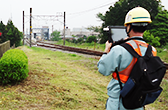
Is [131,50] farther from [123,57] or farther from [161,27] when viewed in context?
[161,27]

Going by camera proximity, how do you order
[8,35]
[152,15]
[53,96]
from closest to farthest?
1. [53,96]
2. [152,15]
3. [8,35]

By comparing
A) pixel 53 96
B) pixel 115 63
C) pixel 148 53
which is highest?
pixel 148 53

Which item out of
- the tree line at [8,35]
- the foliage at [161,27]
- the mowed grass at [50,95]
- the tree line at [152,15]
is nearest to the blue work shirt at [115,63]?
the mowed grass at [50,95]

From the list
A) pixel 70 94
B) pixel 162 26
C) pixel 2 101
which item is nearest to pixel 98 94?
pixel 70 94

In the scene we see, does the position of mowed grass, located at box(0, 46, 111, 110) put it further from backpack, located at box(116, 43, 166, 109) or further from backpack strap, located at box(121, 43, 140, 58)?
backpack strap, located at box(121, 43, 140, 58)

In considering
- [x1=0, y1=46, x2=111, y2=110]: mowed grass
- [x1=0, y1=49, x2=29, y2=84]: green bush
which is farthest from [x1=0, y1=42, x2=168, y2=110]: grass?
[x1=0, y1=49, x2=29, y2=84]: green bush

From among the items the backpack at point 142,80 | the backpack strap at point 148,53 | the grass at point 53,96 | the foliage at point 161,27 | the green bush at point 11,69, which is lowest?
the grass at point 53,96

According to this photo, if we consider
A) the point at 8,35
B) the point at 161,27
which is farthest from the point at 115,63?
the point at 8,35

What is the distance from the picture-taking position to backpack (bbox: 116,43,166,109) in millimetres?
1597

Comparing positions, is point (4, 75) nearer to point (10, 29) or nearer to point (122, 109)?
point (122, 109)

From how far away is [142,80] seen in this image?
1600 millimetres

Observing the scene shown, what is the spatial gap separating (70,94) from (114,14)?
26593 millimetres

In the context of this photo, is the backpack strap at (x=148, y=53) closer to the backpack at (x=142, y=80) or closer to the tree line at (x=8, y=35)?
the backpack at (x=142, y=80)

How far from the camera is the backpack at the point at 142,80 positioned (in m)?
1.60
